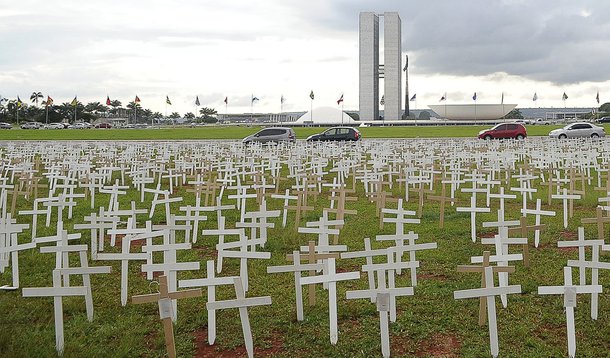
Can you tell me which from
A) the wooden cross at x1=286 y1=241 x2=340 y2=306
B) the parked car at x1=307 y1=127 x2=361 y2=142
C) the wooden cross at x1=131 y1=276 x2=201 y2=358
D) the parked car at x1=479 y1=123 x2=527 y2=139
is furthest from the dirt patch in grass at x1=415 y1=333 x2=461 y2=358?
the parked car at x1=479 y1=123 x2=527 y2=139

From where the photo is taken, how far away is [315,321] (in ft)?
16.8

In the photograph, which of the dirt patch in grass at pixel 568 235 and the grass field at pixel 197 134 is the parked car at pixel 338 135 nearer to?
the grass field at pixel 197 134

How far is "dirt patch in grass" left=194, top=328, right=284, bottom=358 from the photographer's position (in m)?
4.52

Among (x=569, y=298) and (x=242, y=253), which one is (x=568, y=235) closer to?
(x=569, y=298)

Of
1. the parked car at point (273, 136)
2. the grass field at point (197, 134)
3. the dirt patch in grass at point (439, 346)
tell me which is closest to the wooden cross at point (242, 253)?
the dirt patch in grass at point (439, 346)

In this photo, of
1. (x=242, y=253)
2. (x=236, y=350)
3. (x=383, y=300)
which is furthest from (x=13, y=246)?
(x=383, y=300)

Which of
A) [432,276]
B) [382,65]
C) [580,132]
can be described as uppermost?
[382,65]

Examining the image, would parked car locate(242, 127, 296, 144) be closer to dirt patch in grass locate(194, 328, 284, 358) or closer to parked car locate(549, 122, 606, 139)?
parked car locate(549, 122, 606, 139)

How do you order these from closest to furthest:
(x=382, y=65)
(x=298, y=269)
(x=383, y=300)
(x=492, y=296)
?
(x=383, y=300), (x=492, y=296), (x=298, y=269), (x=382, y=65)

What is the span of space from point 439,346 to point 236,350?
5.04ft

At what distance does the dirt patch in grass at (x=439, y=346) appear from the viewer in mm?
4473

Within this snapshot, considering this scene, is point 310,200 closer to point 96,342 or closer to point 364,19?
point 96,342

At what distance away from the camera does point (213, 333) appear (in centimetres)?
468

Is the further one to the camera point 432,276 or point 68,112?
point 68,112
